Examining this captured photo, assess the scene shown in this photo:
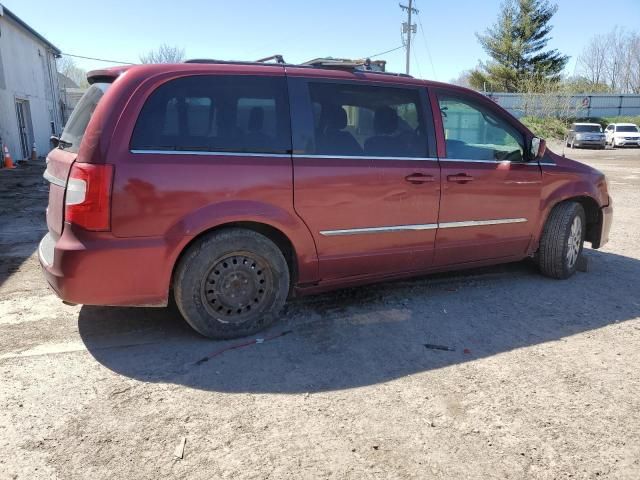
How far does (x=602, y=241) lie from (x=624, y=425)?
3.30 metres

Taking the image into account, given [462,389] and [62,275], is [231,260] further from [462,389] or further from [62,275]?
[462,389]

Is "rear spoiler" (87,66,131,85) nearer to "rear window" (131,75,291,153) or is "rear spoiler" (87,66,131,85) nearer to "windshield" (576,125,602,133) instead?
"rear window" (131,75,291,153)

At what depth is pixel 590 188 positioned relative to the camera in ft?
17.1

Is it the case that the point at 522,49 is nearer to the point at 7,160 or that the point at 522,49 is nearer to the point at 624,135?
the point at 624,135

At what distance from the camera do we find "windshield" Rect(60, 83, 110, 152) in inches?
135

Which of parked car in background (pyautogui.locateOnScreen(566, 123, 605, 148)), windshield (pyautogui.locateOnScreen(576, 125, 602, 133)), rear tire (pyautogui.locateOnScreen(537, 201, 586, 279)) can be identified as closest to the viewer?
rear tire (pyautogui.locateOnScreen(537, 201, 586, 279))

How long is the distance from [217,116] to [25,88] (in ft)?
65.0

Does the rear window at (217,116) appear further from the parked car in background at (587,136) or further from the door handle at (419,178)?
the parked car in background at (587,136)

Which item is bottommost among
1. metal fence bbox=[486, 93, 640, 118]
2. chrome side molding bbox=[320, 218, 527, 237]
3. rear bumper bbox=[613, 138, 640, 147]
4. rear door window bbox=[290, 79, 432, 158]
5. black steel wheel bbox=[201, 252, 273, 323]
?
rear bumper bbox=[613, 138, 640, 147]

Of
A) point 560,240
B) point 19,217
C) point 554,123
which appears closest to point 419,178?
point 560,240

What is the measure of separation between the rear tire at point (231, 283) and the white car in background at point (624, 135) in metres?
39.1

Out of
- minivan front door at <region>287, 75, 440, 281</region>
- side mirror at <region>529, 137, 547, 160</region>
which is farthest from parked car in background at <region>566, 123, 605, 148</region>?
minivan front door at <region>287, 75, 440, 281</region>

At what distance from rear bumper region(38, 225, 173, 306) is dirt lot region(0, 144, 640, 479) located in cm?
44

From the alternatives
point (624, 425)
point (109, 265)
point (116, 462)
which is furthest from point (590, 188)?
point (116, 462)
